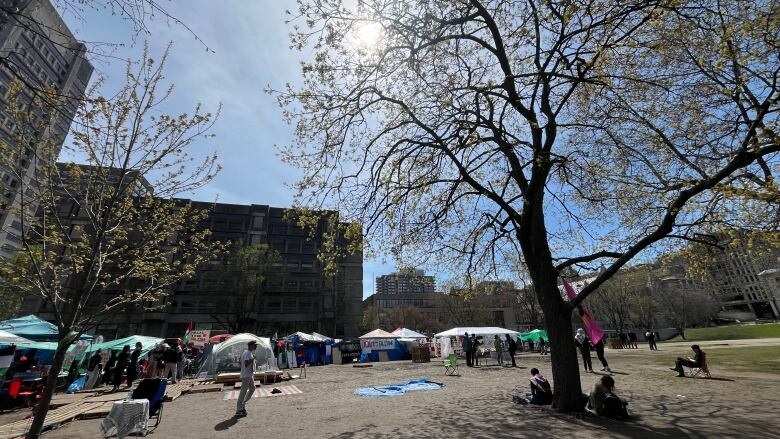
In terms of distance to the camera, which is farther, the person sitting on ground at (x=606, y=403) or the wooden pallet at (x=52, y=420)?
the wooden pallet at (x=52, y=420)

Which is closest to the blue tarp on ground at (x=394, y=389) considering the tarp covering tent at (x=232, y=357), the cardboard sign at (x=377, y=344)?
the tarp covering tent at (x=232, y=357)

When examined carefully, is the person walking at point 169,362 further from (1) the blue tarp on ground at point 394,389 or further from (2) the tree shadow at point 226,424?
(2) the tree shadow at point 226,424

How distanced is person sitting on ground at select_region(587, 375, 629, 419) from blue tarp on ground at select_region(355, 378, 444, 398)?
261 inches

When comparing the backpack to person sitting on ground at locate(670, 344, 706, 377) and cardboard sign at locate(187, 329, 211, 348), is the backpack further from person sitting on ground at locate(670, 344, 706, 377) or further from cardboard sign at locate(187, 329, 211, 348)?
cardboard sign at locate(187, 329, 211, 348)

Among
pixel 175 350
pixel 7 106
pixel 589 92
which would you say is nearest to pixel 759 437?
pixel 589 92

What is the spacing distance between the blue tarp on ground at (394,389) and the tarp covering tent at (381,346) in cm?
1886

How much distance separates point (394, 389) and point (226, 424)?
274 inches

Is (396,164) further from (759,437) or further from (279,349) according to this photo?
(279,349)

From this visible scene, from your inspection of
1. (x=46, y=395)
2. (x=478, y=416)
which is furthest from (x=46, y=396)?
(x=478, y=416)

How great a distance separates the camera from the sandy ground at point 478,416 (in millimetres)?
7215

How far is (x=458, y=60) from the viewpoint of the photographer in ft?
36.2

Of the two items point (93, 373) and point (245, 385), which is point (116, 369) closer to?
point (93, 373)

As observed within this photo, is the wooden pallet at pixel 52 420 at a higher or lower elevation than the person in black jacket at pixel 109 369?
lower

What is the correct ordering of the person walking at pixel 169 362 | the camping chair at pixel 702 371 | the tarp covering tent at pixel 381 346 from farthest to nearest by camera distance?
the tarp covering tent at pixel 381 346, the person walking at pixel 169 362, the camping chair at pixel 702 371
